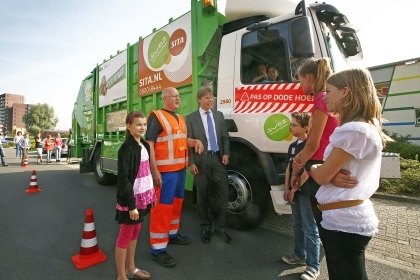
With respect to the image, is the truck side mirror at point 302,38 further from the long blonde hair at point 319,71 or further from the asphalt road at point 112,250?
the asphalt road at point 112,250


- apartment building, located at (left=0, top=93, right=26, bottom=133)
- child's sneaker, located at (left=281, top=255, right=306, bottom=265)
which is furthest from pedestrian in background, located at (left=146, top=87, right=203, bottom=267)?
apartment building, located at (left=0, top=93, right=26, bottom=133)

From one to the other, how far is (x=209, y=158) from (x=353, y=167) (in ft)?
6.70

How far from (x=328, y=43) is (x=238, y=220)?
8.10 feet

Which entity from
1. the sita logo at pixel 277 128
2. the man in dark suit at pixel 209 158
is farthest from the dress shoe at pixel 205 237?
the sita logo at pixel 277 128

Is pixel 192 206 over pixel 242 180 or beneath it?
beneath

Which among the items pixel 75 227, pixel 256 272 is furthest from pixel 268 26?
pixel 75 227

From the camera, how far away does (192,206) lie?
4.92 meters

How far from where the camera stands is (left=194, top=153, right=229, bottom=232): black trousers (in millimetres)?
3162

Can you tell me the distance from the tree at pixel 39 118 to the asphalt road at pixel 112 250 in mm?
73172

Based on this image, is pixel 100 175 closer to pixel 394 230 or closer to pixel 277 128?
pixel 277 128

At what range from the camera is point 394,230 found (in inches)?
140

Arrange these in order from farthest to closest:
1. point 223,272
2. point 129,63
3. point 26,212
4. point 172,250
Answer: point 129,63, point 26,212, point 172,250, point 223,272

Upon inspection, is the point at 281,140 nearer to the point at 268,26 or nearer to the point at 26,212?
the point at 268,26

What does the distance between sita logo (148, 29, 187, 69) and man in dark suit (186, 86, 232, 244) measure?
4.15ft
